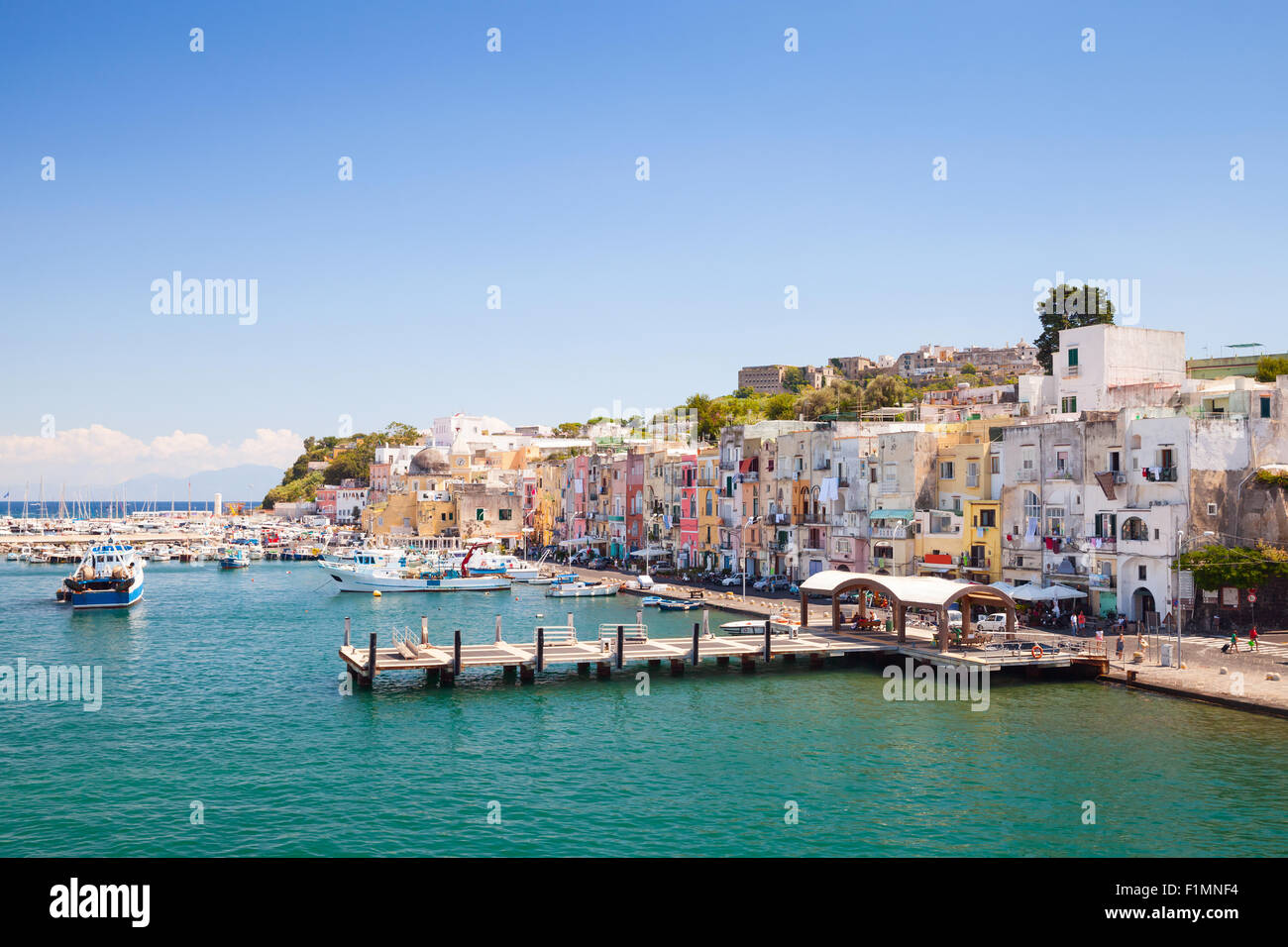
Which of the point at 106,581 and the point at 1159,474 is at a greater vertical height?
the point at 1159,474

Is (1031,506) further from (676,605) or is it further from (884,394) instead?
(884,394)

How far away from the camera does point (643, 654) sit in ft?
157

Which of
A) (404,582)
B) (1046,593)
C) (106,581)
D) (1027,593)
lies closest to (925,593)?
(1027,593)

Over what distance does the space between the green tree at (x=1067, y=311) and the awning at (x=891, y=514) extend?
→ 1078 inches

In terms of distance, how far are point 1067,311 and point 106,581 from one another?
84.1m

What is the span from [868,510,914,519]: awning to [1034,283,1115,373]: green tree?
27.4 m

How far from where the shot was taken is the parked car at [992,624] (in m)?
50.4

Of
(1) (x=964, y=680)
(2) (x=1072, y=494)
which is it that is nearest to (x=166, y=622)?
(1) (x=964, y=680)

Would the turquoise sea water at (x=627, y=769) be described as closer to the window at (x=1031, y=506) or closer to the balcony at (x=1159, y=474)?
the balcony at (x=1159, y=474)

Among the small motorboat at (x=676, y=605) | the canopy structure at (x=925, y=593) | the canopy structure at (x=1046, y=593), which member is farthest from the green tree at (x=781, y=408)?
the canopy structure at (x=925, y=593)

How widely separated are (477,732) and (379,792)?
25.3 feet

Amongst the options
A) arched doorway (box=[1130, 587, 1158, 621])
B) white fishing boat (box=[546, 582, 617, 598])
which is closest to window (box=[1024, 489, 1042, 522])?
arched doorway (box=[1130, 587, 1158, 621])

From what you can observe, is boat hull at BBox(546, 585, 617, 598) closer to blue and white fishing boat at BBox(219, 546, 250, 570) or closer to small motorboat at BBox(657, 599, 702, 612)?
small motorboat at BBox(657, 599, 702, 612)
